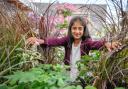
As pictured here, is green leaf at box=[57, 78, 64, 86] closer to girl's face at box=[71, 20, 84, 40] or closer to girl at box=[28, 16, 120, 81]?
girl at box=[28, 16, 120, 81]

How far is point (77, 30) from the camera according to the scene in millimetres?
2984

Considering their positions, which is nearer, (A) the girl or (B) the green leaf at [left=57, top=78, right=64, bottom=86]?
(B) the green leaf at [left=57, top=78, right=64, bottom=86]

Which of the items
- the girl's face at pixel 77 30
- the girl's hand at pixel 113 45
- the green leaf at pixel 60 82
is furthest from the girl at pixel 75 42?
the green leaf at pixel 60 82

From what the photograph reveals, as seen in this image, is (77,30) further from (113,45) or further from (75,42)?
(113,45)

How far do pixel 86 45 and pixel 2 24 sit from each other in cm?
71

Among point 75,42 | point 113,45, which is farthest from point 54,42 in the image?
point 113,45

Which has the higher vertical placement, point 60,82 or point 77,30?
point 77,30

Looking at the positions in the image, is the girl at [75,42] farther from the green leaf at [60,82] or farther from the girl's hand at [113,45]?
the green leaf at [60,82]

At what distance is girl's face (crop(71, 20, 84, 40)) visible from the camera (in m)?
2.92

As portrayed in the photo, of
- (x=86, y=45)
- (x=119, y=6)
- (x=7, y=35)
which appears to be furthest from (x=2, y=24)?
(x=119, y=6)

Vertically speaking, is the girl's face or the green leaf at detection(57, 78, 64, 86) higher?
the girl's face

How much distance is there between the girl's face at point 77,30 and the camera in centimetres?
292

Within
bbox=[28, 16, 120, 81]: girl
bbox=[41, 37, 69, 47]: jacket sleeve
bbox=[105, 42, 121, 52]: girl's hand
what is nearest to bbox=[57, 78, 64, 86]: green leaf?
bbox=[105, 42, 121, 52]: girl's hand

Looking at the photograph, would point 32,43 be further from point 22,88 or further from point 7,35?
point 22,88
